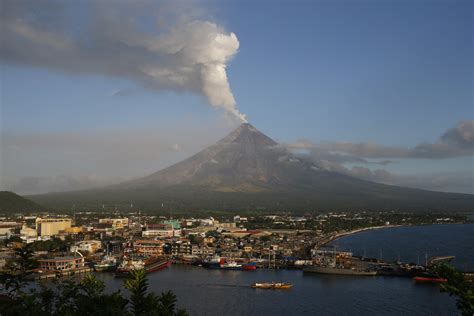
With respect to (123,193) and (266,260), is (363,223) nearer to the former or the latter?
(266,260)

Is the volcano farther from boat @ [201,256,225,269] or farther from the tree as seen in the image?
the tree

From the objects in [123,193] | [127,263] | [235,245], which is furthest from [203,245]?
[123,193]

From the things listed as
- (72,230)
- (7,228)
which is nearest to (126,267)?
(72,230)

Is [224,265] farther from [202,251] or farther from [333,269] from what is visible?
[333,269]

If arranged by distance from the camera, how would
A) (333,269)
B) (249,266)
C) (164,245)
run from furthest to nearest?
(164,245) < (249,266) < (333,269)

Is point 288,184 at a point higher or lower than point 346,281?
higher

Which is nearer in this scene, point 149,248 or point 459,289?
point 459,289
